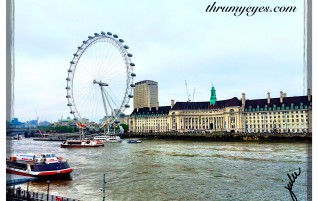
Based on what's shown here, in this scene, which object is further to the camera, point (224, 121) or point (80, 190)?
point (224, 121)

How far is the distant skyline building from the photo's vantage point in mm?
125500

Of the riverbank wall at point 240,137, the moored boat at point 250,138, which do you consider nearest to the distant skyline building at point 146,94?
the riverbank wall at point 240,137

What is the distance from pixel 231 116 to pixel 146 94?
53.3 meters

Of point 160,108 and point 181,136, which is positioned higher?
point 160,108

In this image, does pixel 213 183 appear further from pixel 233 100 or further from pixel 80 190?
pixel 233 100

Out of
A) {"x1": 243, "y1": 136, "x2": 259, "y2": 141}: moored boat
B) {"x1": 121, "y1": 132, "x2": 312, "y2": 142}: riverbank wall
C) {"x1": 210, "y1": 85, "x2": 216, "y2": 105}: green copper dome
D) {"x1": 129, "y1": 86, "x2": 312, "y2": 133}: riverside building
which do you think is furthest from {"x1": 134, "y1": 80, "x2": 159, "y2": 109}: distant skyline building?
{"x1": 243, "y1": 136, "x2": 259, "y2": 141}: moored boat

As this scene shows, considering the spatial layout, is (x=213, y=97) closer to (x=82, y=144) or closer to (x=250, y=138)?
(x=250, y=138)

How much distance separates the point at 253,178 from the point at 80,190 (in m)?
10.0

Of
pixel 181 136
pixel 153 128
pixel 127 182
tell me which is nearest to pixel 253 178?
pixel 127 182

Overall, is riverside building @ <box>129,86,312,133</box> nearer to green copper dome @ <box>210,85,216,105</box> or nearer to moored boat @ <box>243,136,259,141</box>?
green copper dome @ <box>210,85,216,105</box>

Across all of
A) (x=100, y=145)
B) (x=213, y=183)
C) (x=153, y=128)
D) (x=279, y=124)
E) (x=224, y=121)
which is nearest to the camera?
(x=213, y=183)

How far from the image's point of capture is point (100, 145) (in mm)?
52500

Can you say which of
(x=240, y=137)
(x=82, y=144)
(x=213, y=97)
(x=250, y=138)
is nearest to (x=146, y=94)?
(x=213, y=97)

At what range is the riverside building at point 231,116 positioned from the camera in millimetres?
66125
